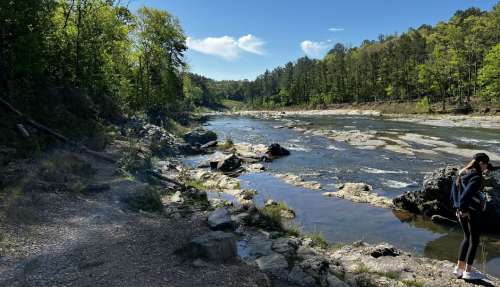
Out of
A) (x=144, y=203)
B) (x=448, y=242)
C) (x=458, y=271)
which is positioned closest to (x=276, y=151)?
(x=144, y=203)

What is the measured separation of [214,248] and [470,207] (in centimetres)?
581

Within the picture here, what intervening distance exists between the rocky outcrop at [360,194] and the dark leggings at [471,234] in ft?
19.4

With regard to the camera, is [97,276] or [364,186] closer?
[97,276]

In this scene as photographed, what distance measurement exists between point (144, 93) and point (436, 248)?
130 feet

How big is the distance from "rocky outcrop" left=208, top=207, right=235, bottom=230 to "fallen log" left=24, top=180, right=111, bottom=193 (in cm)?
460

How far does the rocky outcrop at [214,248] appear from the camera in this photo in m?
6.17

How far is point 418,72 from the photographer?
64.4m

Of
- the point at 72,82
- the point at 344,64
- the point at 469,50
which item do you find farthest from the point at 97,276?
the point at 344,64

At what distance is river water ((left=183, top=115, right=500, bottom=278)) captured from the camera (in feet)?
30.9

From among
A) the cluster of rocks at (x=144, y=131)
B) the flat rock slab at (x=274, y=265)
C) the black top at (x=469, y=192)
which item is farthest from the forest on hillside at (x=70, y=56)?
the black top at (x=469, y=192)

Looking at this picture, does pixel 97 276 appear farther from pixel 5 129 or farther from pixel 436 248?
pixel 5 129

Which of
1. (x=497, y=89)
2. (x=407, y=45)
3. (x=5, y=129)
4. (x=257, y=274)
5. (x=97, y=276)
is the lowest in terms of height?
(x=257, y=274)

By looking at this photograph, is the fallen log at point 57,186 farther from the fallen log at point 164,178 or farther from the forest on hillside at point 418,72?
the forest on hillside at point 418,72

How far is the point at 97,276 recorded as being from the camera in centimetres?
508
